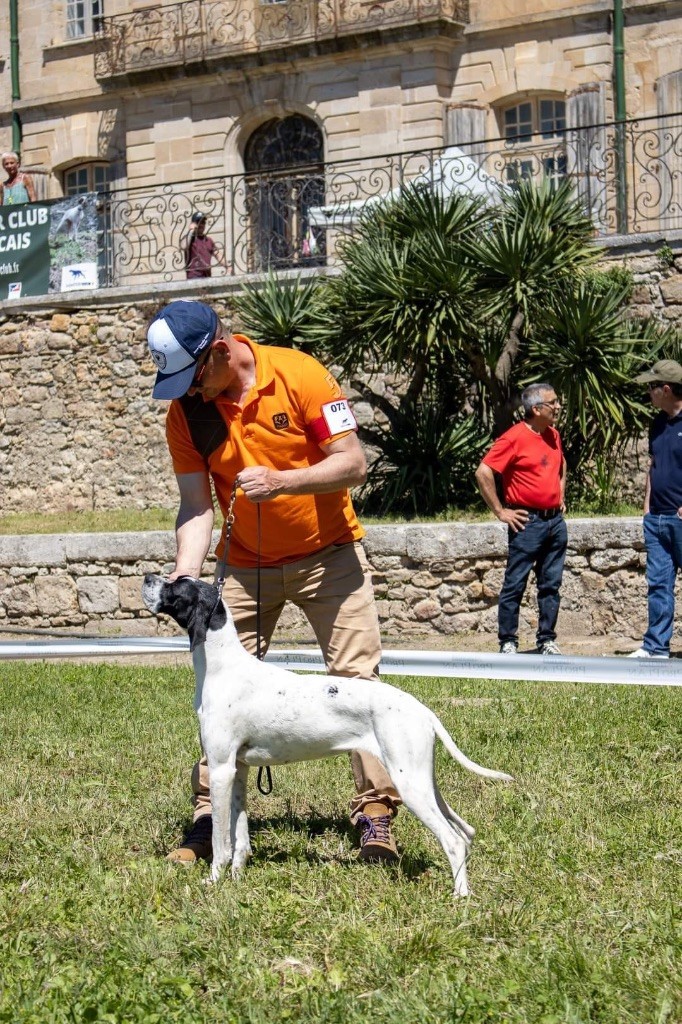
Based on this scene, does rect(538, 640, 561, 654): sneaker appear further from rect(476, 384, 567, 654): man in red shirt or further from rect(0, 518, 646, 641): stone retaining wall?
rect(0, 518, 646, 641): stone retaining wall

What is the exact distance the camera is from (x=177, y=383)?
4750mm

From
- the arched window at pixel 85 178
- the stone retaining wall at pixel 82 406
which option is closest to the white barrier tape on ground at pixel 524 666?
the stone retaining wall at pixel 82 406

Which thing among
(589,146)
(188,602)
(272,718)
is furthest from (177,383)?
(589,146)

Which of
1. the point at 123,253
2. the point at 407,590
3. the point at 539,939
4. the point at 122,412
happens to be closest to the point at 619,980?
the point at 539,939

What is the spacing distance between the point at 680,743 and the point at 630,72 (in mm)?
17914

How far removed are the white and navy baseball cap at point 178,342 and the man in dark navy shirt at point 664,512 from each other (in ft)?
19.7

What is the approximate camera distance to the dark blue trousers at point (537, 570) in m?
10.6

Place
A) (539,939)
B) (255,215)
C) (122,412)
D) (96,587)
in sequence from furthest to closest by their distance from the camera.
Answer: (255,215) < (122,412) < (96,587) < (539,939)

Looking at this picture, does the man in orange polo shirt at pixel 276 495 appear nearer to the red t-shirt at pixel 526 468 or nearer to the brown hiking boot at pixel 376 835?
the brown hiking boot at pixel 376 835

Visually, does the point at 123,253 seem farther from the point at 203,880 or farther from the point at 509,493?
the point at 203,880

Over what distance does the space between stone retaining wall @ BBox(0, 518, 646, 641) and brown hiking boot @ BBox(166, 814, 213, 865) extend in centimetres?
737

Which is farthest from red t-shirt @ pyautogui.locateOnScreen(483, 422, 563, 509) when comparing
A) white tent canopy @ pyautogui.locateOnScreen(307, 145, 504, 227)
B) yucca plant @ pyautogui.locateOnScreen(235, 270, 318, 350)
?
white tent canopy @ pyautogui.locateOnScreen(307, 145, 504, 227)

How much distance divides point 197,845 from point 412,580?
8011 mm

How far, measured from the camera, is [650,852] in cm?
486
